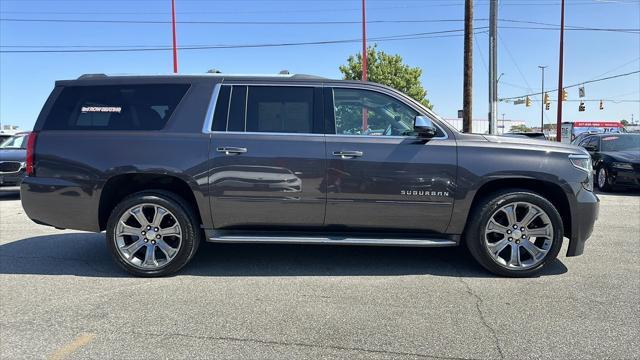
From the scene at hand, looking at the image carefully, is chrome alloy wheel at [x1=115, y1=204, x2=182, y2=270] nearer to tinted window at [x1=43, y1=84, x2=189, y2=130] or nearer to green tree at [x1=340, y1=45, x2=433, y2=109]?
tinted window at [x1=43, y1=84, x2=189, y2=130]

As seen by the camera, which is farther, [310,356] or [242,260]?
[242,260]

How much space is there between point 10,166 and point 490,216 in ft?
34.5

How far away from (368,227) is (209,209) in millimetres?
1551

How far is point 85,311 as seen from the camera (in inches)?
149

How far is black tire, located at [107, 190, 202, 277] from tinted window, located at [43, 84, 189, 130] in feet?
2.33

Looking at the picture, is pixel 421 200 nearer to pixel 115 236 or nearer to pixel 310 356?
pixel 310 356

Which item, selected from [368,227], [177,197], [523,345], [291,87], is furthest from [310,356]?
[291,87]

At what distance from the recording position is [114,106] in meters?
4.71

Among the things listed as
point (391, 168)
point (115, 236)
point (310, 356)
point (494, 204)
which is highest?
point (391, 168)

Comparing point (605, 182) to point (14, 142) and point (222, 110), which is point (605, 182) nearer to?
point (222, 110)

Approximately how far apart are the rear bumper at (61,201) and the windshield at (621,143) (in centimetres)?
1233

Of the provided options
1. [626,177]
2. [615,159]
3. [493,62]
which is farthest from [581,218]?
[493,62]

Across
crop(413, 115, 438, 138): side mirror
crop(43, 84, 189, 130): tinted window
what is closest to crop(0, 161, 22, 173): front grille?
crop(43, 84, 189, 130): tinted window

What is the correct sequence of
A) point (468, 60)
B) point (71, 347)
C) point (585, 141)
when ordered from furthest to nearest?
point (468, 60) → point (585, 141) → point (71, 347)
